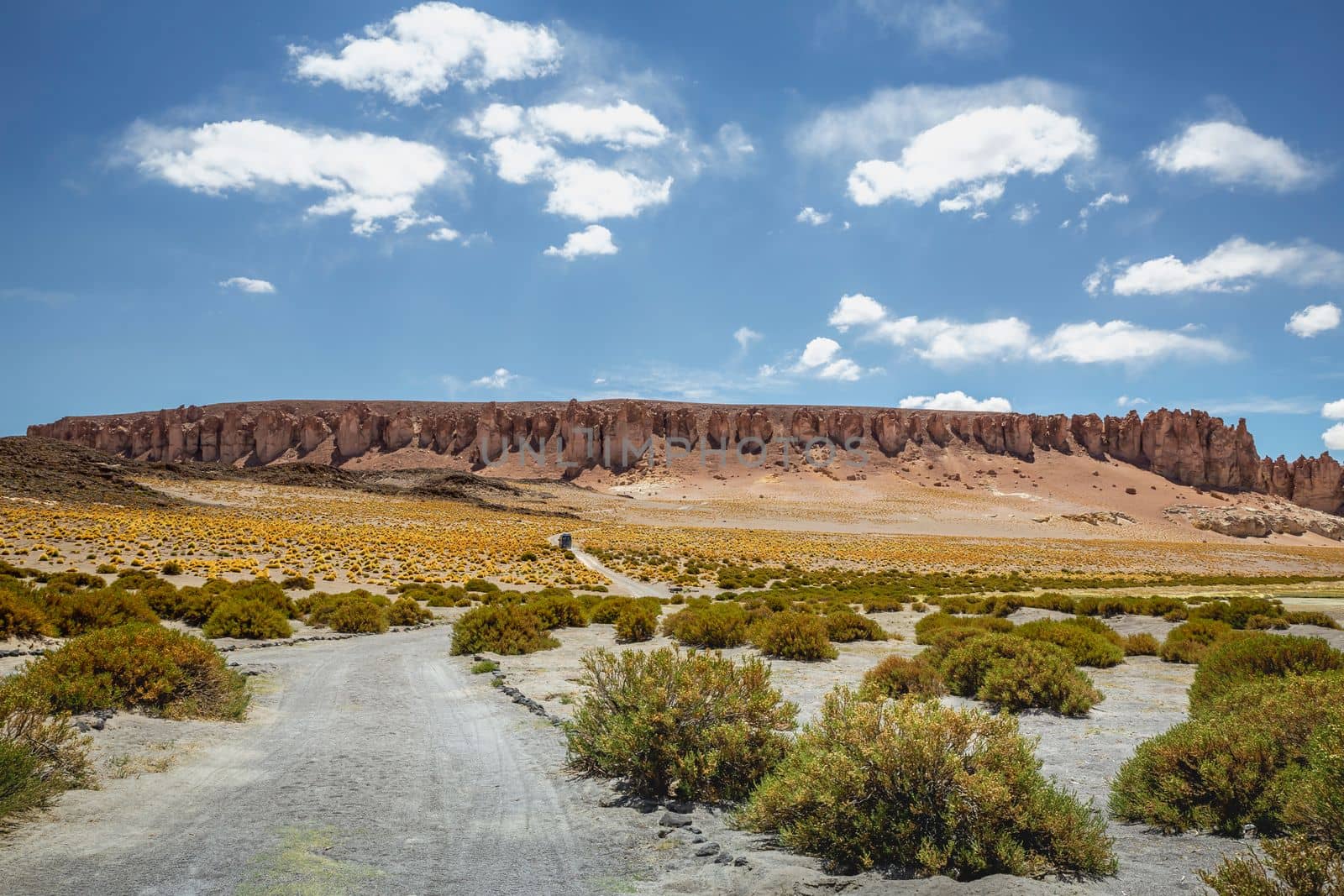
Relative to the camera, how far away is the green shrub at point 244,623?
17.0 metres

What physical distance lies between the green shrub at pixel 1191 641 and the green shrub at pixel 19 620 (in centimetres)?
2138

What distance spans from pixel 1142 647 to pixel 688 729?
43.0 ft

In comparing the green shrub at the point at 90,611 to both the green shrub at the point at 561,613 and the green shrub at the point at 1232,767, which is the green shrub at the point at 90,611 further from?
the green shrub at the point at 1232,767

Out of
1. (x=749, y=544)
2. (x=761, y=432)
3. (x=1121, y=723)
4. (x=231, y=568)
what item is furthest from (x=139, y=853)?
(x=761, y=432)

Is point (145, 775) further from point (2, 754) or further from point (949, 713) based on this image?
point (949, 713)

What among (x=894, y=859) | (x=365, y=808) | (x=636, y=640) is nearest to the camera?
(x=894, y=859)

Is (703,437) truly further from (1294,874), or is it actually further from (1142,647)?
(1294,874)

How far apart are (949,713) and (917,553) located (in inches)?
2038

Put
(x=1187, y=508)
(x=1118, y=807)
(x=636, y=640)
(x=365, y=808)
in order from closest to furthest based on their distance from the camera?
(x=1118, y=807) → (x=365, y=808) → (x=636, y=640) → (x=1187, y=508)

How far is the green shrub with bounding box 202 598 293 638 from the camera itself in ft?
55.8

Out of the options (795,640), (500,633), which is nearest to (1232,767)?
(795,640)

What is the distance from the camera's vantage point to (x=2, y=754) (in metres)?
5.35

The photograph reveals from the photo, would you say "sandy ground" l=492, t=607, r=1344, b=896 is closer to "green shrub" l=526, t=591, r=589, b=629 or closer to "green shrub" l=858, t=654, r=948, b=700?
"green shrub" l=858, t=654, r=948, b=700

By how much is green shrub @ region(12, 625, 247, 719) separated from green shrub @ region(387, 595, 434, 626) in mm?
11238
